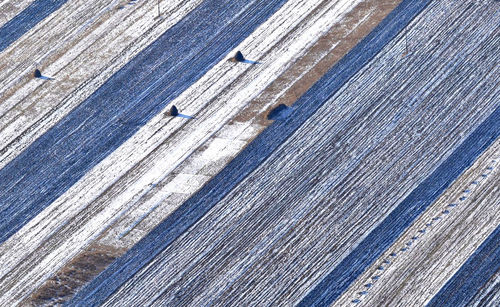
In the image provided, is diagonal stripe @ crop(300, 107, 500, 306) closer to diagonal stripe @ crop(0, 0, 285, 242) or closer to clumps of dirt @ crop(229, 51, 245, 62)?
clumps of dirt @ crop(229, 51, 245, 62)

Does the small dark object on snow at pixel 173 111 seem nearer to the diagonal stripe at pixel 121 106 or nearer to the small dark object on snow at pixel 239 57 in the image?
the diagonal stripe at pixel 121 106

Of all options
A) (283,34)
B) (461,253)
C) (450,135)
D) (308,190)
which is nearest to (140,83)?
(283,34)

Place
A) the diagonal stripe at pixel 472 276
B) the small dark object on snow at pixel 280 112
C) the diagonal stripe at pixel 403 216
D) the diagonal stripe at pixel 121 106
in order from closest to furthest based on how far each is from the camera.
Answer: the diagonal stripe at pixel 472 276 < the diagonal stripe at pixel 403 216 < the diagonal stripe at pixel 121 106 < the small dark object on snow at pixel 280 112

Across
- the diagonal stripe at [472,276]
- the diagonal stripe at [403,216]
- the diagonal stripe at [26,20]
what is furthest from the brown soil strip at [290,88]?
the diagonal stripe at [26,20]

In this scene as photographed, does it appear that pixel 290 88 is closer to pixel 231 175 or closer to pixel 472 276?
pixel 231 175

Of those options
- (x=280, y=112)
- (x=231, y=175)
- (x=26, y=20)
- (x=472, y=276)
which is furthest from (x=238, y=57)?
(x=472, y=276)

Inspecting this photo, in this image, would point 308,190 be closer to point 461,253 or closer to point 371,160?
point 371,160
